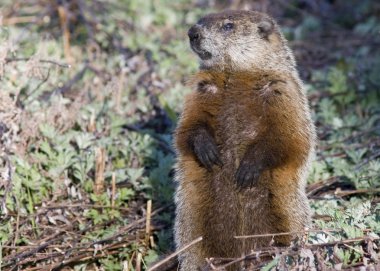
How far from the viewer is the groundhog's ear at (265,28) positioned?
483 cm

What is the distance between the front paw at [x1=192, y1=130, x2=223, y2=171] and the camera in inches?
169

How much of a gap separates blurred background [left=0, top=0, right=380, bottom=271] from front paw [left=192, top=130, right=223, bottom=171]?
0.70 metres

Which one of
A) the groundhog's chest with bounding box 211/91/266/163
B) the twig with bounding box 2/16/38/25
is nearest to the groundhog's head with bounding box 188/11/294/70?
the groundhog's chest with bounding box 211/91/266/163

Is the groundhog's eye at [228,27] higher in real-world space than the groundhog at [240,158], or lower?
higher

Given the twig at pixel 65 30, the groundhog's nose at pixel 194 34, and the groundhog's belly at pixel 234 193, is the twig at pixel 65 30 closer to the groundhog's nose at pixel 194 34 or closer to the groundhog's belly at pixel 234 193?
the groundhog's nose at pixel 194 34

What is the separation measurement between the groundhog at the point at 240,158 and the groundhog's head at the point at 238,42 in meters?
0.02

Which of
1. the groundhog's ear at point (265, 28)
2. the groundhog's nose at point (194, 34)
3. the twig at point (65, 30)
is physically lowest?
the groundhog's nose at point (194, 34)

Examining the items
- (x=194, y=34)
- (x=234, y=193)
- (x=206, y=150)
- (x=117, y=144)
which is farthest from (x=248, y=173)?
(x=117, y=144)

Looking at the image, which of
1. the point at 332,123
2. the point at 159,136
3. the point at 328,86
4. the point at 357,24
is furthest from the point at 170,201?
the point at 357,24

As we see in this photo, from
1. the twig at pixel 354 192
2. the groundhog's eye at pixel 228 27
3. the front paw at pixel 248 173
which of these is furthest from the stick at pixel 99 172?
the twig at pixel 354 192

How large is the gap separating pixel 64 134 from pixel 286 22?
4031mm

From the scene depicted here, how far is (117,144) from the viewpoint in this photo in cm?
579

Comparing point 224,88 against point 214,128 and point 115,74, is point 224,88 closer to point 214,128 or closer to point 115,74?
point 214,128

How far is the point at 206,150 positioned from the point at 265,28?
1.01 m
